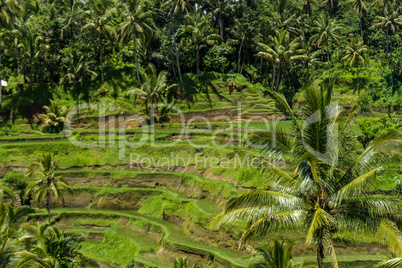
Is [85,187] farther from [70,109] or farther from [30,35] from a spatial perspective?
[30,35]

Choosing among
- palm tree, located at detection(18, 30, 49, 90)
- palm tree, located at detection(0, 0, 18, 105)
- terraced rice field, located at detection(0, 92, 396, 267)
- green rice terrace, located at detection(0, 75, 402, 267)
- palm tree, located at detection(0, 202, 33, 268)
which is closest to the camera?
palm tree, located at detection(0, 202, 33, 268)

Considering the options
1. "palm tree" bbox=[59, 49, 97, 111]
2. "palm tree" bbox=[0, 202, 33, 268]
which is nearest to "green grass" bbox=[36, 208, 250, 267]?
"palm tree" bbox=[0, 202, 33, 268]

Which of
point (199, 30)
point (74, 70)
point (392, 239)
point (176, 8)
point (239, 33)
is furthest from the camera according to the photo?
point (239, 33)

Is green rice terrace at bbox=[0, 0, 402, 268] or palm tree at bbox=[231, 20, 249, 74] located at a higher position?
palm tree at bbox=[231, 20, 249, 74]

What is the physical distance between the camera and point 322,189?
10.8 m

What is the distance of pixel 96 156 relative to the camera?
34.4 m

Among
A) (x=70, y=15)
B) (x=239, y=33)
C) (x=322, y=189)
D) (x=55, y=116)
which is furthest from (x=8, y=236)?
(x=70, y=15)

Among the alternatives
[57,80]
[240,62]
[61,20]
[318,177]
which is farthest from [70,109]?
[318,177]

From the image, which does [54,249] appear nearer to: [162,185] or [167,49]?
[162,185]

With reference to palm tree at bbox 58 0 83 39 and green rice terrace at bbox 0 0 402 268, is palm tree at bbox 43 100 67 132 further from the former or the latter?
palm tree at bbox 58 0 83 39

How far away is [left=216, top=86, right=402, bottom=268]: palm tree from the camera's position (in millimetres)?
10062

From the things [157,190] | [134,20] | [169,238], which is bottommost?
[169,238]

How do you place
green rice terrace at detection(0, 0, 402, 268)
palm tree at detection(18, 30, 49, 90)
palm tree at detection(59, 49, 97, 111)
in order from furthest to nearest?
palm tree at detection(59, 49, 97, 111) < palm tree at detection(18, 30, 49, 90) < green rice terrace at detection(0, 0, 402, 268)

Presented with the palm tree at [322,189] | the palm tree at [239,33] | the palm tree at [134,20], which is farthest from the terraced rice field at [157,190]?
the palm tree at [134,20]
